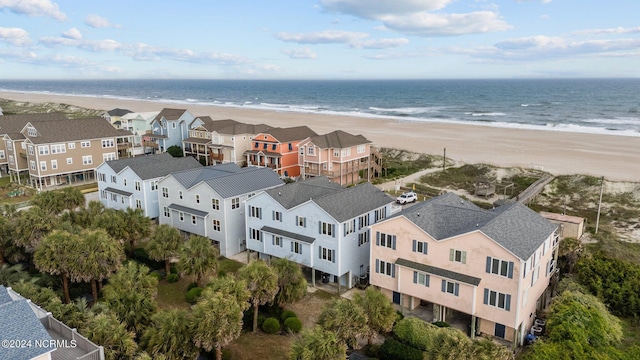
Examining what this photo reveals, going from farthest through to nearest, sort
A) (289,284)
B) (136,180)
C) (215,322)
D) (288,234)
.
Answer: (136,180) → (288,234) → (289,284) → (215,322)

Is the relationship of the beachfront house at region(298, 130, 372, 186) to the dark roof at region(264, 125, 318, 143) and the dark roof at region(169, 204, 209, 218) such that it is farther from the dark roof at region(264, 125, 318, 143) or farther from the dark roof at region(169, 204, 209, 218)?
the dark roof at region(169, 204, 209, 218)

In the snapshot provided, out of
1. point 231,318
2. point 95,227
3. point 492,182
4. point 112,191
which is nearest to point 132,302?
point 231,318

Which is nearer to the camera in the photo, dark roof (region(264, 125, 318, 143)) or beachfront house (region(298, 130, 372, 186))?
beachfront house (region(298, 130, 372, 186))

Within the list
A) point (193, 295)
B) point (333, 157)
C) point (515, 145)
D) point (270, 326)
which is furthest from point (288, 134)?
point (515, 145)

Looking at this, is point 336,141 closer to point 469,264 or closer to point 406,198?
point 406,198

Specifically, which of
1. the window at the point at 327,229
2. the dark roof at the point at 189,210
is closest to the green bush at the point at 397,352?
the window at the point at 327,229

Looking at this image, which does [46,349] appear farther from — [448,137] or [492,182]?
[448,137]

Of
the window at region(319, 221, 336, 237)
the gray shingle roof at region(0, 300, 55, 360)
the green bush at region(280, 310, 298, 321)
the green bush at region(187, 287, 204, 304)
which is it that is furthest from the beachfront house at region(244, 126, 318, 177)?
the gray shingle roof at region(0, 300, 55, 360)
